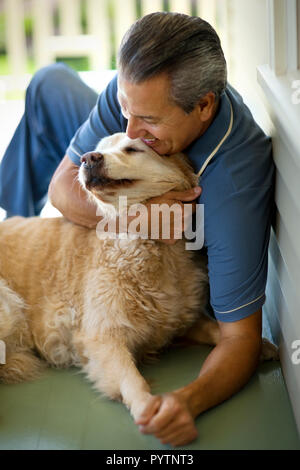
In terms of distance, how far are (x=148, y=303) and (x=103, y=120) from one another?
58 cm

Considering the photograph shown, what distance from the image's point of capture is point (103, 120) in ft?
6.11

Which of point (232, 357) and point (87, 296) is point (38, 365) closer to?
point (87, 296)

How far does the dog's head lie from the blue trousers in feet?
2.61

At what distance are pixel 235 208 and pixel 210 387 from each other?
46 cm

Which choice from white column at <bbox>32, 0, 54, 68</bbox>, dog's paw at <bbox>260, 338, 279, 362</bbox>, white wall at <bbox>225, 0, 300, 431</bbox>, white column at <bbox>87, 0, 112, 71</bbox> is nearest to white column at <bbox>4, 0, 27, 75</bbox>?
white column at <bbox>32, 0, 54, 68</bbox>

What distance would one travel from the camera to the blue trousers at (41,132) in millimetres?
2438

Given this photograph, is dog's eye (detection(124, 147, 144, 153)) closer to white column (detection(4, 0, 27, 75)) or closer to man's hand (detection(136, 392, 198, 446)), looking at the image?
man's hand (detection(136, 392, 198, 446))

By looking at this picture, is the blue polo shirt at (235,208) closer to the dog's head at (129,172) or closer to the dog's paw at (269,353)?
the dog's head at (129,172)

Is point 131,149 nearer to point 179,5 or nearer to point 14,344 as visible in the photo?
point 14,344

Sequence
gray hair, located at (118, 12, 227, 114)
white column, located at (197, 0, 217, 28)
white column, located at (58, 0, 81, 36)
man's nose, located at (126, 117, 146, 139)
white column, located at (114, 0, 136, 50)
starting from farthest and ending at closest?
white column, located at (58, 0, 81, 36), white column, located at (114, 0, 136, 50), white column, located at (197, 0, 217, 28), man's nose, located at (126, 117, 146, 139), gray hair, located at (118, 12, 227, 114)

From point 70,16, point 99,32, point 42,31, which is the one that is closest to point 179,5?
point 99,32

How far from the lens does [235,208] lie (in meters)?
1.58

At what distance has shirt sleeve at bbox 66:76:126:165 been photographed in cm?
185

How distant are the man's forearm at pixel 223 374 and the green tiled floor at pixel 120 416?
39 mm
